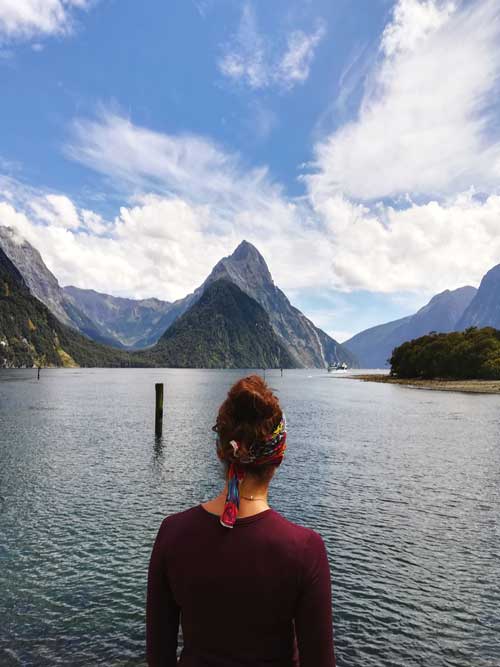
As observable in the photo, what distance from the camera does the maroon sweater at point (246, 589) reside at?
3.41 m

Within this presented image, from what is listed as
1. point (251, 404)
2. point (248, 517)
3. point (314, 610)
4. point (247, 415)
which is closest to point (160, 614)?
point (248, 517)

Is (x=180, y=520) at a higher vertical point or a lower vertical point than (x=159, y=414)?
higher

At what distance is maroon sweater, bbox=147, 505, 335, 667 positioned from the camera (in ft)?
11.2

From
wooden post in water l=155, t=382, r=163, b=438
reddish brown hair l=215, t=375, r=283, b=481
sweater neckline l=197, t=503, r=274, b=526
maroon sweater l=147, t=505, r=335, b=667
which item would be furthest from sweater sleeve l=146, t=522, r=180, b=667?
wooden post in water l=155, t=382, r=163, b=438

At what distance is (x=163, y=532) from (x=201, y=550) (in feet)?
1.28

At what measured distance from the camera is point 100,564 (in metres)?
15.9

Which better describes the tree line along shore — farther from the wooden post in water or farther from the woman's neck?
the woman's neck

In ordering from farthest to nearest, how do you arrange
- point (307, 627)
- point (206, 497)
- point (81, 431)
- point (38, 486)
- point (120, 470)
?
1. point (81, 431)
2. point (120, 470)
3. point (38, 486)
4. point (206, 497)
5. point (307, 627)

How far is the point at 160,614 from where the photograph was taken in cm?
384

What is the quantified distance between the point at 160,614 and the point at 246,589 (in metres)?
0.90

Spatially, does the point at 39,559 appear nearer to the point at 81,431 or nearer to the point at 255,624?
the point at 255,624

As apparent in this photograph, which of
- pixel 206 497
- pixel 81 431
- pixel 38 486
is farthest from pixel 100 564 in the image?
pixel 81 431

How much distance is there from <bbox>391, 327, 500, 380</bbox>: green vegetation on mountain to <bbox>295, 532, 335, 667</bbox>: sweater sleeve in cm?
14251

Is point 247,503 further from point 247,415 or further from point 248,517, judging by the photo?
point 247,415
